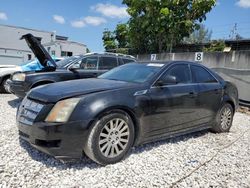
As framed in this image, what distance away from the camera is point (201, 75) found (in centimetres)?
533

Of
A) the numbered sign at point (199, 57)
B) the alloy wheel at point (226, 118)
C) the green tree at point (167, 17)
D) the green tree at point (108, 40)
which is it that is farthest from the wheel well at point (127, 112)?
the green tree at point (108, 40)

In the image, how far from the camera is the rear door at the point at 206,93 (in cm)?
506

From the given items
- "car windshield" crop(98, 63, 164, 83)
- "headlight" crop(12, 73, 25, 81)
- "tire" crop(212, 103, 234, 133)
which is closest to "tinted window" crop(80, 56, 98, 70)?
"headlight" crop(12, 73, 25, 81)

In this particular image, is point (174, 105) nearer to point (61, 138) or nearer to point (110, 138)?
point (110, 138)

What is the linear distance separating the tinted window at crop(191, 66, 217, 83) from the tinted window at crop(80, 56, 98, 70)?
360 centimetres

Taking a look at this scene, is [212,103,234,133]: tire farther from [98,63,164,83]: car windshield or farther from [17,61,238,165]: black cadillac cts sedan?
[98,63,164,83]: car windshield

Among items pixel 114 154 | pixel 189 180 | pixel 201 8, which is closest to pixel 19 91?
pixel 114 154

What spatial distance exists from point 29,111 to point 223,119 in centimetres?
396

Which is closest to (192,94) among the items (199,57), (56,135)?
(56,135)

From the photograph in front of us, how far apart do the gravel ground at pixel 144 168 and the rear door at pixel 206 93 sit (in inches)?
24.0

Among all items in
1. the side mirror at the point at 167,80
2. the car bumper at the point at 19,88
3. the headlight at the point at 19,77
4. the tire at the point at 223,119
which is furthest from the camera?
the headlight at the point at 19,77

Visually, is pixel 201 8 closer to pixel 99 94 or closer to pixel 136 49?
pixel 136 49

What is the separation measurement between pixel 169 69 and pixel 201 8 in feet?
41.0

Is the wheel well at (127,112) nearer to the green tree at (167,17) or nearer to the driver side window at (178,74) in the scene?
the driver side window at (178,74)
